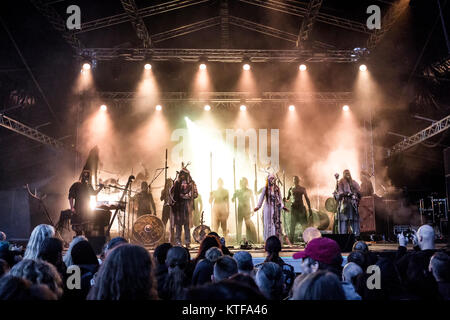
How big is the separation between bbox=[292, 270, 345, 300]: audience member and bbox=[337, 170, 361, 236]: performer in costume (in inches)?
371

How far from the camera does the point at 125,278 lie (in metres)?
1.94

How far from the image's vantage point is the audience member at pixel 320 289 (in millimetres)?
1686

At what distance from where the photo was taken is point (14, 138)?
13648 mm

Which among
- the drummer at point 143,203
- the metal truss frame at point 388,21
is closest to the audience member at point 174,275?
the drummer at point 143,203

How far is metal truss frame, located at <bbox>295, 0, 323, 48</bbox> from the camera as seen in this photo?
12.7 meters

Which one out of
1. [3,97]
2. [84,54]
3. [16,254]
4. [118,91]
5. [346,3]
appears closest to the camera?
[16,254]

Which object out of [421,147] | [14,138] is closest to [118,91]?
[14,138]

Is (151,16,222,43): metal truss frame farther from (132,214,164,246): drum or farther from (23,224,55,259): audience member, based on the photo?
(23,224,55,259): audience member

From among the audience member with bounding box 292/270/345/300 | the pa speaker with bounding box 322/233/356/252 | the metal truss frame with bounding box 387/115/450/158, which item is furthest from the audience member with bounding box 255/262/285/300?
the metal truss frame with bounding box 387/115/450/158

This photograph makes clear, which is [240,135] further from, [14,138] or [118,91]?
[14,138]

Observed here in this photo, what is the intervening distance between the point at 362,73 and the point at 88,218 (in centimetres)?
1159

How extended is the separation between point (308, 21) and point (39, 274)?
1297 centimetres

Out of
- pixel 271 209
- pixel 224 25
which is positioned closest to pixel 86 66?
pixel 224 25

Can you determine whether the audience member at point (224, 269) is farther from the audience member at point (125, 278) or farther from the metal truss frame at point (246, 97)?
the metal truss frame at point (246, 97)
